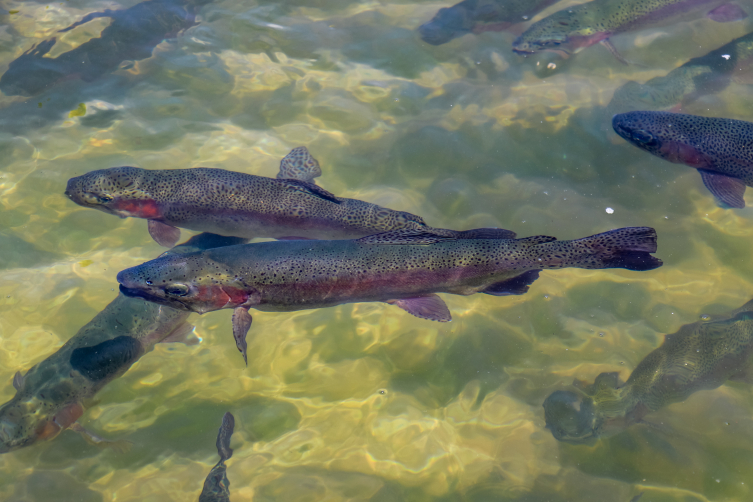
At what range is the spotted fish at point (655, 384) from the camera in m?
4.86

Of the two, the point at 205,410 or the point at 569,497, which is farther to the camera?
the point at 205,410

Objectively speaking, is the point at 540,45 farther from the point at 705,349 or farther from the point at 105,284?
the point at 105,284

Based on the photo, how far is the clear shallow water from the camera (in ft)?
15.5

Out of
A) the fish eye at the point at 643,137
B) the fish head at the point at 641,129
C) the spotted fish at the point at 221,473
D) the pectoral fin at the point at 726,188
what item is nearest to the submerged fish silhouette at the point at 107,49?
the spotted fish at the point at 221,473

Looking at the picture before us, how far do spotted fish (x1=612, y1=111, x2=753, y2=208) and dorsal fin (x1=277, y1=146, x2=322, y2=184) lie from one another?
409 centimetres

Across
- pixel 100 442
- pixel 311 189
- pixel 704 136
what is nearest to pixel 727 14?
pixel 704 136

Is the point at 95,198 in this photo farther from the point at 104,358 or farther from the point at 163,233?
the point at 104,358

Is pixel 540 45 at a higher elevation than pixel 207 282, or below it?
higher

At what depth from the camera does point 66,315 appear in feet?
18.7

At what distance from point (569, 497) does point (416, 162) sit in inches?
180

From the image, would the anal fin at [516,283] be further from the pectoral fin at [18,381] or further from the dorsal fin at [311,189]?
the pectoral fin at [18,381]

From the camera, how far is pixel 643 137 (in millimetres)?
5824

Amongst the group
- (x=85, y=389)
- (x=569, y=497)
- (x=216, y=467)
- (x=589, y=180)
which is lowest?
(x=569, y=497)

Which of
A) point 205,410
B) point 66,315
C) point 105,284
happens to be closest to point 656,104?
point 205,410
